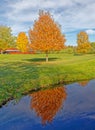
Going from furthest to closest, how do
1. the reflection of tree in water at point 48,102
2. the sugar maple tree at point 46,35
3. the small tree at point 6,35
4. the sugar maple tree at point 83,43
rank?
the small tree at point 6,35
the sugar maple tree at point 83,43
the sugar maple tree at point 46,35
the reflection of tree in water at point 48,102

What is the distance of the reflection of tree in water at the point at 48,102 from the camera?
48.3 feet

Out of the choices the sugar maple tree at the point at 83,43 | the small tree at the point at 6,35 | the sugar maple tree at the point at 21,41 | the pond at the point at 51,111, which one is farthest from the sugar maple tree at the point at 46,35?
the small tree at the point at 6,35

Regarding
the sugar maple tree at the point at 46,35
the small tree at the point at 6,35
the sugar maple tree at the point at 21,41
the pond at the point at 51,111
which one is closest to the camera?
the pond at the point at 51,111

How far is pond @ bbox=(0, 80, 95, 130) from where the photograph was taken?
12.7 metres

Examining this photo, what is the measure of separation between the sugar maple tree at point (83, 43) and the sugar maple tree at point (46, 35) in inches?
1612

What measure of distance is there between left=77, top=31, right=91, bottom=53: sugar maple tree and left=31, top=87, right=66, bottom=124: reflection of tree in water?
66.1 meters

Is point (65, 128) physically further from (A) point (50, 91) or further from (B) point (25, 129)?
(A) point (50, 91)

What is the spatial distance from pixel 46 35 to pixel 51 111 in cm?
3207

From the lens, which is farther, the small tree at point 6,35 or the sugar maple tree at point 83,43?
the small tree at point 6,35

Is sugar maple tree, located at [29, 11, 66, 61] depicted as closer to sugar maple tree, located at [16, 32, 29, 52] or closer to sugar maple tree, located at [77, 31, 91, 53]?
sugar maple tree, located at [77, 31, 91, 53]

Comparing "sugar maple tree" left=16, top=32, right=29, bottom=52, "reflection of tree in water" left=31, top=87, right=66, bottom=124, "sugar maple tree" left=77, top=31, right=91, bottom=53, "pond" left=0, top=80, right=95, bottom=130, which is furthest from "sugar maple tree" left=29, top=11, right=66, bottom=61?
"sugar maple tree" left=16, top=32, right=29, bottom=52

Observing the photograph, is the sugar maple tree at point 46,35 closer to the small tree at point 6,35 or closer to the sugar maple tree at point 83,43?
the sugar maple tree at point 83,43

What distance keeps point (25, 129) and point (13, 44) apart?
365ft

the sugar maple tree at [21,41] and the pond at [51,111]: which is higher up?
the sugar maple tree at [21,41]
